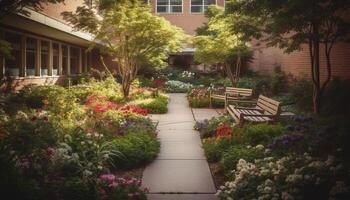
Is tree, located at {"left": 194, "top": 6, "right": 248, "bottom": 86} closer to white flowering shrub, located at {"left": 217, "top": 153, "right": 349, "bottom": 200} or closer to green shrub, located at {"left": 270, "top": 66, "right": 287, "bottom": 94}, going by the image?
green shrub, located at {"left": 270, "top": 66, "right": 287, "bottom": 94}

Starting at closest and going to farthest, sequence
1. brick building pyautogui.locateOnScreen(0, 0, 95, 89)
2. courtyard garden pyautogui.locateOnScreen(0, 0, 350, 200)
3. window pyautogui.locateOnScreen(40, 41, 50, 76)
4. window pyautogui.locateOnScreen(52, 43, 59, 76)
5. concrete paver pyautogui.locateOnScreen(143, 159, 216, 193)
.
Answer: courtyard garden pyautogui.locateOnScreen(0, 0, 350, 200) < concrete paver pyautogui.locateOnScreen(143, 159, 216, 193) < brick building pyautogui.locateOnScreen(0, 0, 95, 89) < window pyautogui.locateOnScreen(40, 41, 50, 76) < window pyautogui.locateOnScreen(52, 43, 59, 76)

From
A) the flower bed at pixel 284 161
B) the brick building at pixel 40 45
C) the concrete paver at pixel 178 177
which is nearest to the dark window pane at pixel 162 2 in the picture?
the brick building at pixel 40 45

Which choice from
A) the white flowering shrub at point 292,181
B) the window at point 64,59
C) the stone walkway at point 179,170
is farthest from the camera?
the window at point 64,59

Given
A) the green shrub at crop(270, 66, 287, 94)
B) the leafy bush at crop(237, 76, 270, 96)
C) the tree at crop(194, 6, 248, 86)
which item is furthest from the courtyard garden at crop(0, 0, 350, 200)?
the leafy bush at crop(237, 76, 270, 96)

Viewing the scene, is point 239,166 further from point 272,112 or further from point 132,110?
point 132,110

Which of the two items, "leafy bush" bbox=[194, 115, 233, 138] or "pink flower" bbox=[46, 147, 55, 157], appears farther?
"leafy bush" bbox=[194, 115, 233, 138]

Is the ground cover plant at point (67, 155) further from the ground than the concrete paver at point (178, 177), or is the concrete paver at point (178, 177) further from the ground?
the ground cover plant at point (67, 155)

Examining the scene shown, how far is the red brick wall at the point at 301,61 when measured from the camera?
40.8 feet

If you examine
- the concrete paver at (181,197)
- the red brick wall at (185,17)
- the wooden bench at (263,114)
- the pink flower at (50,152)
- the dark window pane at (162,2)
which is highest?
the dark window pane at (162,2)

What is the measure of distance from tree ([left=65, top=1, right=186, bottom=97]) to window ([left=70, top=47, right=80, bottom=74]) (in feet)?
24.2

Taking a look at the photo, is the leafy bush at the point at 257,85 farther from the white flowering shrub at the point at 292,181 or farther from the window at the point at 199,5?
the white flowering shrub at the point at 292,181

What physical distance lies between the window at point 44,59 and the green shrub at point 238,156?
44.2ft

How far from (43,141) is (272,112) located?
5.54 m

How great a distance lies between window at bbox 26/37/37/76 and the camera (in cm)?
1647
